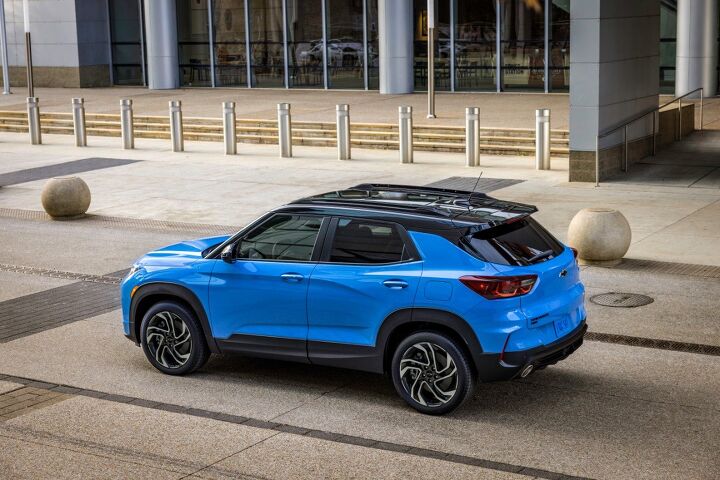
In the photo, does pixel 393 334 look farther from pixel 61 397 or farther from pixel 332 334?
pixel 61 397

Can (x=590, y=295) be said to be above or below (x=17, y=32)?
below

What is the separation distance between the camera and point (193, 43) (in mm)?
38781

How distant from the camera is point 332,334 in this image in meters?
8.71

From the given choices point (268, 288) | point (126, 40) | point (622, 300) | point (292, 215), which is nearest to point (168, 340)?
point (268, 288)

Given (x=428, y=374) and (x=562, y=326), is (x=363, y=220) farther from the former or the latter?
(x=562, y=326)

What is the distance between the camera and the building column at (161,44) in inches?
1491

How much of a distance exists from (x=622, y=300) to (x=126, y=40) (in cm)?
3237

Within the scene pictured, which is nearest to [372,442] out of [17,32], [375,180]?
[375,180]

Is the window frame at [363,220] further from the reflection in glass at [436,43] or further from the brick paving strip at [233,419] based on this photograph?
the reflection in glass at [436,43]

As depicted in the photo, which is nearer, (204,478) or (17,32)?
(204,478)

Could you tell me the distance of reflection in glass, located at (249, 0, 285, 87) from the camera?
36906mm

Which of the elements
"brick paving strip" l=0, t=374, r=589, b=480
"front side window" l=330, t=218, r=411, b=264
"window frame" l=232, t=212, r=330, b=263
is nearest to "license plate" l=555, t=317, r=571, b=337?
"front side window" l=330, t=218, r=411, b=264

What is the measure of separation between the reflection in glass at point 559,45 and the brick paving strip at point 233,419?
980 inches

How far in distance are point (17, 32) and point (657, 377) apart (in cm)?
3718
